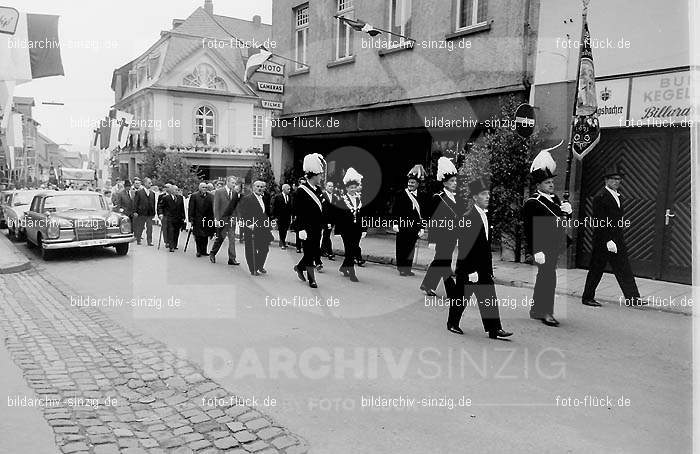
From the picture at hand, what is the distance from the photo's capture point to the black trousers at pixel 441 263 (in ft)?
25.8

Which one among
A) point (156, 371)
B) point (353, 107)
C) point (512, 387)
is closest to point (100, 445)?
point (156, 371)

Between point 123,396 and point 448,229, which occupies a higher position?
point 448,229

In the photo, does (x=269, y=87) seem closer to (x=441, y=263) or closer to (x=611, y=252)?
(x=441, y=263)

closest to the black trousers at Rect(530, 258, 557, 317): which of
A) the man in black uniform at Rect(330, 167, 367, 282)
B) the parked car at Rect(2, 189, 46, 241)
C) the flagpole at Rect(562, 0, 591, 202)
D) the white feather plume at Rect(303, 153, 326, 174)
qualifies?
the flagpole at Rect(562, 0, 591, 202)

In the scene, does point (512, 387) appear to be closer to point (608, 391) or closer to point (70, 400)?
point (608, 391)

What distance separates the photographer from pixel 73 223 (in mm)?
12406

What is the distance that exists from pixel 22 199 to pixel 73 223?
610 cm

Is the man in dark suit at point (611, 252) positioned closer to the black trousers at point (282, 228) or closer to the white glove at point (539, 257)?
the white glove at point (539, 257)

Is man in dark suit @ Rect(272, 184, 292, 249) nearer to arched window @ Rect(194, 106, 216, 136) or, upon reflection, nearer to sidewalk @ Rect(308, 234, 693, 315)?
sidewalk @ Rect(308, 234, 693, 315)

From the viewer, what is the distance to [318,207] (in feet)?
31.4

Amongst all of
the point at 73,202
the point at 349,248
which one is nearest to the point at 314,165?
the point at 349,248

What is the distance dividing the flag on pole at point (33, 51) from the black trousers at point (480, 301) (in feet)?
42.7

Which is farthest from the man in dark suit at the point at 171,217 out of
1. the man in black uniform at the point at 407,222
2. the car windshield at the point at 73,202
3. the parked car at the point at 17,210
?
the man in black uniform at the point at 407,222

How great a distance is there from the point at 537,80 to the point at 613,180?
12.4ft
